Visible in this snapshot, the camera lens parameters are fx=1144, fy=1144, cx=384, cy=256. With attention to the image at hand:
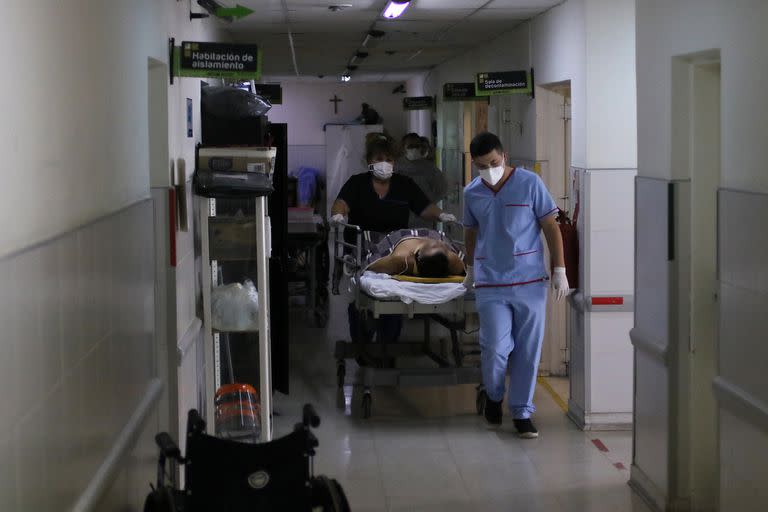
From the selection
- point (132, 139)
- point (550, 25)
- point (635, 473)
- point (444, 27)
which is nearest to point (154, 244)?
point (132, 139)

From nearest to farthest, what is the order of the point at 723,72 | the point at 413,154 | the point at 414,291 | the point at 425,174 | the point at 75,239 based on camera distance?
the point at 75,239
the point at 723,72
the point at 414,291
the point at 425,174
the point at 413,154

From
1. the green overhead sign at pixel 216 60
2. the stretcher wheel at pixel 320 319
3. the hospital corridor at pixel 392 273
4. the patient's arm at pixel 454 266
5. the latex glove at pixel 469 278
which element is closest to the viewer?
the hospital corridor at pixel 392 273

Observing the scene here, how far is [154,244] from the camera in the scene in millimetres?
4820

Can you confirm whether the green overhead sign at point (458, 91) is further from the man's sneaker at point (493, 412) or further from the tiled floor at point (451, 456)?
the man's sneaker at point (493, 412)

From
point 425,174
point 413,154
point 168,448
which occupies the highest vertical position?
point 413,154

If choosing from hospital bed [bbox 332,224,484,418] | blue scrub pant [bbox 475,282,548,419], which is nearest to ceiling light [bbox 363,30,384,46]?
hospital bed [bbox 332,224,484,418]

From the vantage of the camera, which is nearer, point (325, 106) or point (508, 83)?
point (508, 83)

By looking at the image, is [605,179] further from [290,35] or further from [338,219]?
[290,35]

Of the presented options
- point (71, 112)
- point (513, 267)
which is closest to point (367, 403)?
point (513, 267)

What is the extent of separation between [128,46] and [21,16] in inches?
65.0

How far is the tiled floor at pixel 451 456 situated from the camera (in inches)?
219

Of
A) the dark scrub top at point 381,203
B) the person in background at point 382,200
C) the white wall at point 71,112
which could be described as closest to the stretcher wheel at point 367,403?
the person in background at point 382,200

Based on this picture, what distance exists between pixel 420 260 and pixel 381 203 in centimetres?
136

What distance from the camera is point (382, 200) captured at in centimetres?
845
